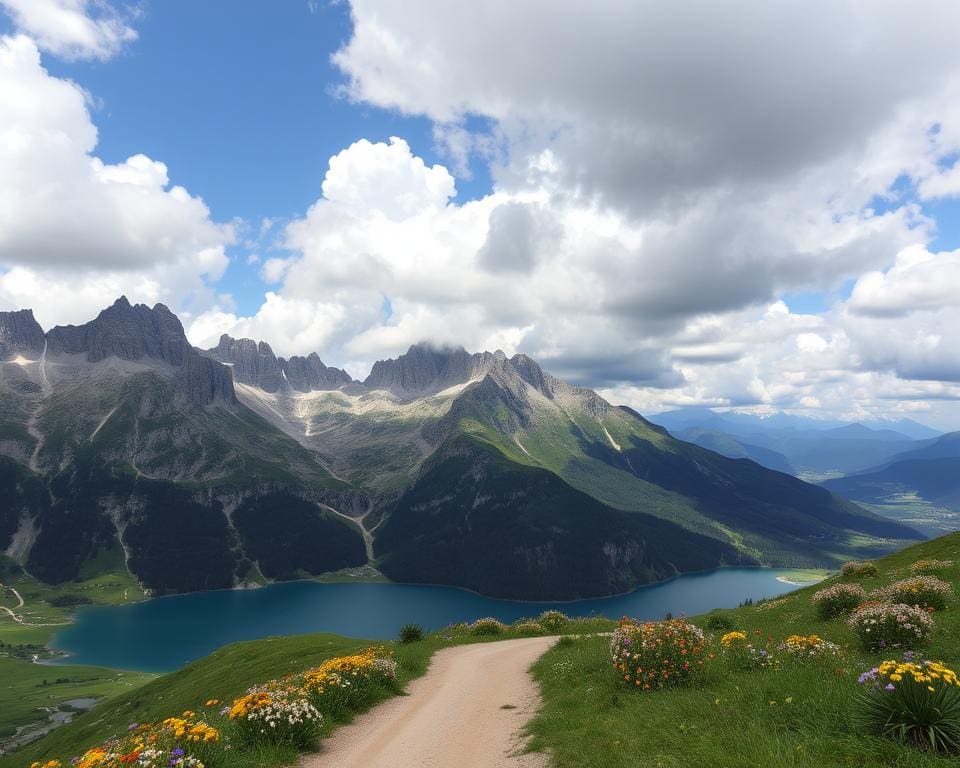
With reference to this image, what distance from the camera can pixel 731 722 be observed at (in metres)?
12.0

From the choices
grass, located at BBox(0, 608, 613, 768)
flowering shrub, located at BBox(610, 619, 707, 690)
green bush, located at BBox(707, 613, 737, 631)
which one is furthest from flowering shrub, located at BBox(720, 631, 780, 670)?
green bush, located at BBox(707, 613, 737, 631)

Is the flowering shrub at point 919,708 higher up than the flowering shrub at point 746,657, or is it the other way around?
the flowering shrub at point 919,708

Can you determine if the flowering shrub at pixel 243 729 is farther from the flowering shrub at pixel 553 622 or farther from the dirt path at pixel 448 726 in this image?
the flowering shrub at pixel 553 622

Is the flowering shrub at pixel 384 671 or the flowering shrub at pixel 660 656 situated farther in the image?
the flowering shrub at pixel 384 671

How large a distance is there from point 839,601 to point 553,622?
25.1 metres

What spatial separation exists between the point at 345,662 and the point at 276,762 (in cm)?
977

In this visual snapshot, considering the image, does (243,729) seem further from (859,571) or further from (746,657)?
(859,571)

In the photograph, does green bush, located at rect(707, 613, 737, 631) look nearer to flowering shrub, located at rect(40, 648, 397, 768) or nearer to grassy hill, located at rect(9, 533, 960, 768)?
grassy hill, located at rect(9, 533, 960, 768)

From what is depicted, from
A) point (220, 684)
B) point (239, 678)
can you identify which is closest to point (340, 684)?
point (239, 678)

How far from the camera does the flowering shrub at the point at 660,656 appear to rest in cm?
1698

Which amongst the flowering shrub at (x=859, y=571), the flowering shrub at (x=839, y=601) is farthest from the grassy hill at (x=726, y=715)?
the flowering shrub at (x=859, y=571)

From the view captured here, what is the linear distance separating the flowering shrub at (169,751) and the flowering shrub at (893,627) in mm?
21055

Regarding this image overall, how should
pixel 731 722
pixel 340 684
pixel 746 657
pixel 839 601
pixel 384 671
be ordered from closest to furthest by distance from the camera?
pixel 731 722
pixel 746 657
pixel 340 684
pixel 384 671
pixel 839 601

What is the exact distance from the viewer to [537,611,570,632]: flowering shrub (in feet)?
152
